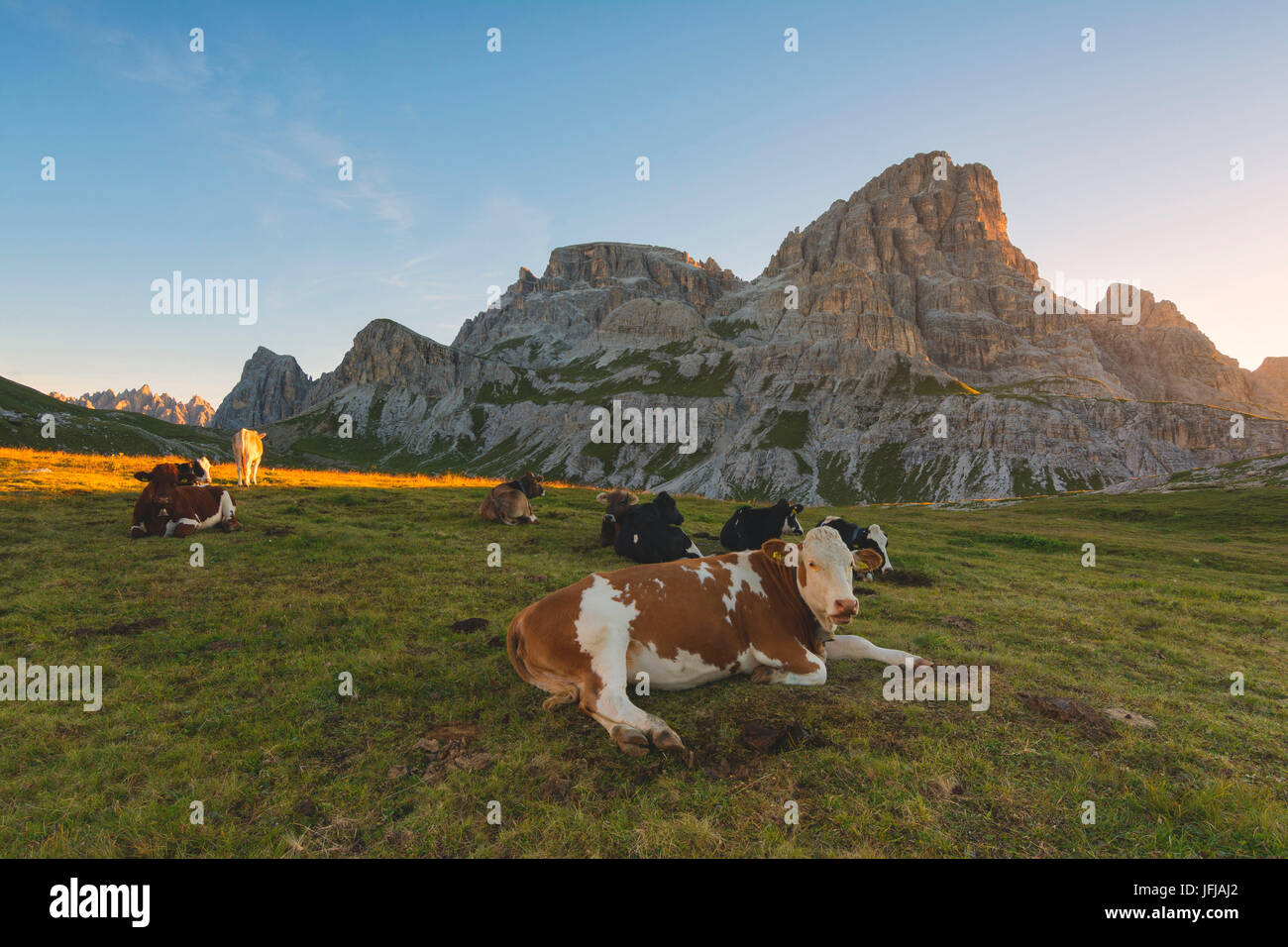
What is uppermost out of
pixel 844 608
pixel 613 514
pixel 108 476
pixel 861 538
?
pixel 108 476

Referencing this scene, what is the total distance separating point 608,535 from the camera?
1576 centimetres

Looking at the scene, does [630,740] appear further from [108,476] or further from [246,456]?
[108,476]

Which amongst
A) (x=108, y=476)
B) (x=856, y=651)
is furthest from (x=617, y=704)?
(x=108, y=476)

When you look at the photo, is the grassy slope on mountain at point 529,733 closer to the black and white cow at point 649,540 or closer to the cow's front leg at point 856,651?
the cow's front leg at point 856,651

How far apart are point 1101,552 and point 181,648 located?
3101 centimetres

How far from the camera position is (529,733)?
17.9ft

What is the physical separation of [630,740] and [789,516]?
12.5m

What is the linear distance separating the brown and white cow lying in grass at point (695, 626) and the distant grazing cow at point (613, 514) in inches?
325

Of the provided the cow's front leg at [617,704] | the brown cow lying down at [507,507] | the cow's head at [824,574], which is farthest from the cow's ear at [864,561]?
the brown cow lying down at [507,507]

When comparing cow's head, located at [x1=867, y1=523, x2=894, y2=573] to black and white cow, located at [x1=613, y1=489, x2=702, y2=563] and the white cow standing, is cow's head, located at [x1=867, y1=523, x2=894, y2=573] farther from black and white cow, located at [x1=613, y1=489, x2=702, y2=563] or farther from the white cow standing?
the white cow standing

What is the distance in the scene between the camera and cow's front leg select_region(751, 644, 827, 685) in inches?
255

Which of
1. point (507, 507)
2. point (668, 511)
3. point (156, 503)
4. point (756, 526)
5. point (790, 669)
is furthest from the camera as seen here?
point (507, 507)

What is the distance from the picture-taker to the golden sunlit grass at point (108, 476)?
1806cm
